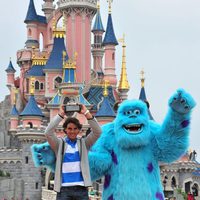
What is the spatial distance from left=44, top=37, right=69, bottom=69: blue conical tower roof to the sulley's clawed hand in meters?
31.5

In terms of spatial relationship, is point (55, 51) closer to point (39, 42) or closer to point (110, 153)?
point (39, 42)

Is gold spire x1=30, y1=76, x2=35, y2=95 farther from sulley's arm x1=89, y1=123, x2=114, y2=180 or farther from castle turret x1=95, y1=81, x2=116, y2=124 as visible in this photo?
sulley's arm x1=89, y1=123, x2=114, y2=180

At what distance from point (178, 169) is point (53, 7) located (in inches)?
454

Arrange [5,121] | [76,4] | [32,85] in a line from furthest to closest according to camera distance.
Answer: [5,121] → [76,4] → [32,85]

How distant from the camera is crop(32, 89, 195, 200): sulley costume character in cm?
782

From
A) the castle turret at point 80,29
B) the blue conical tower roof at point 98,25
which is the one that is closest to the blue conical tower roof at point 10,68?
the blue conical tower roof at point 98,25

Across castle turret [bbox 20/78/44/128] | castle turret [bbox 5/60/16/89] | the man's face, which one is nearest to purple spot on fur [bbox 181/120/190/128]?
the man's face

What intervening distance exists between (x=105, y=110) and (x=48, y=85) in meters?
4.27

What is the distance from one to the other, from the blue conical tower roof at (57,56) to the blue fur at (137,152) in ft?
102

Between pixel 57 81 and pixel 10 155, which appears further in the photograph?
pixel 57 81

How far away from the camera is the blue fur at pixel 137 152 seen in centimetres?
784

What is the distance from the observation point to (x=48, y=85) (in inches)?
1549

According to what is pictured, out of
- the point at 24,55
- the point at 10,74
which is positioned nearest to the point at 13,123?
the point at 24,55

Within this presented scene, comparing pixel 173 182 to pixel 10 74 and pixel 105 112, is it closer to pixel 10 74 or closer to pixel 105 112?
pixel 105 112
